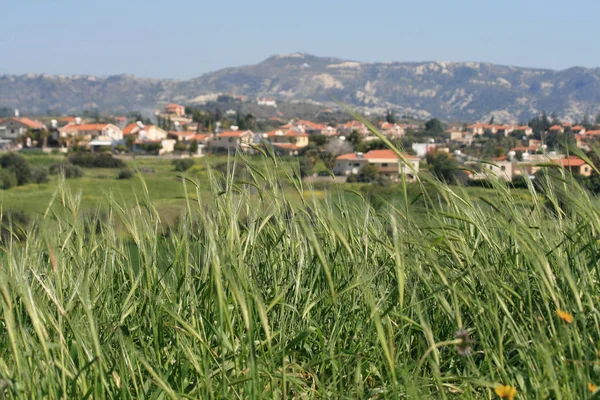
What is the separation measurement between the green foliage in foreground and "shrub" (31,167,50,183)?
158 feet

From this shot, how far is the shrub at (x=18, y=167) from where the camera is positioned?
47.8 m

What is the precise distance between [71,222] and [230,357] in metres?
1.28

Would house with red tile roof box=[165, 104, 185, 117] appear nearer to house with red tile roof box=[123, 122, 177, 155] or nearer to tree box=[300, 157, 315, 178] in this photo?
house with red tile roof box=[123, 122, 177, 155]

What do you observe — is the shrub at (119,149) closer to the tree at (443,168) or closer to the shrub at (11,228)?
the shrub at (11,228)

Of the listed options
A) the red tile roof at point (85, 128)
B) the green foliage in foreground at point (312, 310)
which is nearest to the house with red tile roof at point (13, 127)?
the red tile roof at point (85, 128)

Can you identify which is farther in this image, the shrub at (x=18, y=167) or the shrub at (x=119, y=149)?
the shrub at (x=119, y=149)

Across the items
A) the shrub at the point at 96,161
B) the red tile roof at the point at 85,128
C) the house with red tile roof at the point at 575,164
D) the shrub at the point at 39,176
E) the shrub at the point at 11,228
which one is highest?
the house with red tile roof at the point at 575,164

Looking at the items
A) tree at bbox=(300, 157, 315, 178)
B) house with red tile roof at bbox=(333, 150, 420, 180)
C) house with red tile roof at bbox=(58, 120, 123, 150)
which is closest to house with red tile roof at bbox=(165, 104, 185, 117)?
house with red tile roof at bbox=(58, 120, 123, 150)

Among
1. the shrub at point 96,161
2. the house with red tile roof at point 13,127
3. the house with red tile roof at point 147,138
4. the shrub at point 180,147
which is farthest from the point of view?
the house with red tile roof at point 13,127

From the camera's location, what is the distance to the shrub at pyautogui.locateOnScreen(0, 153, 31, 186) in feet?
157

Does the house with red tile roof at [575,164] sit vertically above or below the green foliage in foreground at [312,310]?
above

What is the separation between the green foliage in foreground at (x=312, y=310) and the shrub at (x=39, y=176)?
4831 cm

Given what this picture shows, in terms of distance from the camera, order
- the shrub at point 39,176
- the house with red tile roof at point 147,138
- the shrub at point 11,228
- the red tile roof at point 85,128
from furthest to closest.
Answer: the red tile roof at point 85,128 → the house with red tile roof at point 147,138 → the shrub at point 39,176 → the shrub at point 11,228

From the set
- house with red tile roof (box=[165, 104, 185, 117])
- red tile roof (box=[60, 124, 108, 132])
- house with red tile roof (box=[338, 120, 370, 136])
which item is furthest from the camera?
house with red tile roof (box=[165, 104, 185, 117])
